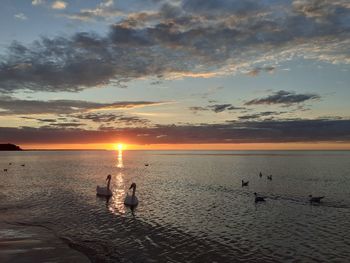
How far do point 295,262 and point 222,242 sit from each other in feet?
15.9

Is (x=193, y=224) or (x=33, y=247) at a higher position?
(x=33, y=247)

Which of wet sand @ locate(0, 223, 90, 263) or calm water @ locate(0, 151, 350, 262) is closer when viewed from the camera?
wet sand @ locate(0, 223, 90, 263)

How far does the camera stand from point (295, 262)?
18.5 m

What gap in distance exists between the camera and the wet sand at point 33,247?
57.2ft

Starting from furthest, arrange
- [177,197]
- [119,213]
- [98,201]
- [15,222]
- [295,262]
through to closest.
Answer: [177,197] → [98,201] → [119,213] → [15,222] → [295,262]

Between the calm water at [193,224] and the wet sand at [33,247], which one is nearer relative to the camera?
the wet sand at [33,247]

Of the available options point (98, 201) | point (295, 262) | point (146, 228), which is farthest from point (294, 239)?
point (98, 201)

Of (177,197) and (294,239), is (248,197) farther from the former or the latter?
(294,239)

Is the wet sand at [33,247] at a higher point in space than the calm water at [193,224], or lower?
higher

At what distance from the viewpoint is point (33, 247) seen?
1941cm

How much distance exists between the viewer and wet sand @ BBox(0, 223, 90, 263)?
17.4m

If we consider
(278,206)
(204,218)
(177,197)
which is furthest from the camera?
(177,197)

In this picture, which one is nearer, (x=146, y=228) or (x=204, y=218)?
(x=146, y=228)

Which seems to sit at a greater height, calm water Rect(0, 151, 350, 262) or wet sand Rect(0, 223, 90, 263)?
wet sand Rect(0, 223, 90, 263)
